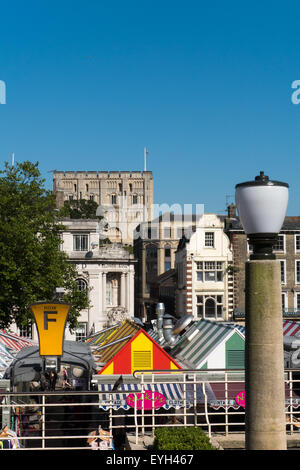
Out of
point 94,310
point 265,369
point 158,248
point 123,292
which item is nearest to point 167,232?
point 158,248

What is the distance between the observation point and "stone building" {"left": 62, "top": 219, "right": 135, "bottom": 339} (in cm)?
6138

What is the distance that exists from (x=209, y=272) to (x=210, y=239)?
9.74ft

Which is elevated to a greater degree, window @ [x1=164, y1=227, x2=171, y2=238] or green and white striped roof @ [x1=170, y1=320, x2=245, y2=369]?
window @ [x1=164, y1=227, x2=171, y2=238]

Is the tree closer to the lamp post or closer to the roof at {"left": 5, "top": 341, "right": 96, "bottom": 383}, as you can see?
the roof at {"left": 5, "top": 341, "right": 96, "bottom": 383}

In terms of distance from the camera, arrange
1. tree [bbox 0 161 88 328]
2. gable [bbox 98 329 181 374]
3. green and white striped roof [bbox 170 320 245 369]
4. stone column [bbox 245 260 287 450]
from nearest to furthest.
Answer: stone column [bbox 245 260 287 450] < gable [bbox 98 329 181 374] < green and white striped roof [bbox 170 320 245 369] < tree [bbox 0 161 88 328]

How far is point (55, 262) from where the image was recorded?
3897 centimetres

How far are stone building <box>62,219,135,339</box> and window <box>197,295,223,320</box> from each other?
9873mm

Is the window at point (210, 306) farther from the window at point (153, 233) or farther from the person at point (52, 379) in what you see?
the window at point (153, 233)

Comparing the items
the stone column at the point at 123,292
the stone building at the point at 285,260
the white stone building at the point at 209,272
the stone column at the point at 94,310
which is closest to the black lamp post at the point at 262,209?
the white stone building at the point at 209,272

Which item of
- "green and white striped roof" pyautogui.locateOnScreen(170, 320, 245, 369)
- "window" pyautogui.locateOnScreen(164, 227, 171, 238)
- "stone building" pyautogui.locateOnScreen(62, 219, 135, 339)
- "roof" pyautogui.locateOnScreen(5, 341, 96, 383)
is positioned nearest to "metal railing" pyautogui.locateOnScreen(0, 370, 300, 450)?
"roof" pyautogui.locateOnScreen(5, 341, 96, 383)

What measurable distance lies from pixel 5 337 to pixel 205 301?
90.1ft
